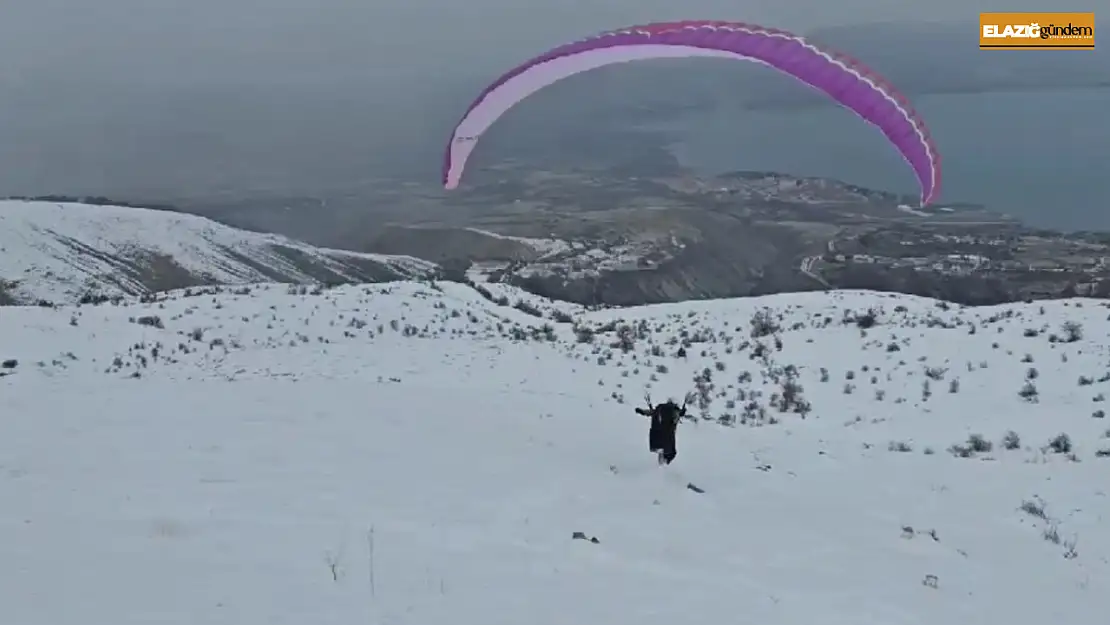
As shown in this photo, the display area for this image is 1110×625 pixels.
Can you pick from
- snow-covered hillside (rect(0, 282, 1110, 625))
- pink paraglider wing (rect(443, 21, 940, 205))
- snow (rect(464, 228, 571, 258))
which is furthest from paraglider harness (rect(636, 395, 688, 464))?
snow (rect(464, 228, 571, 258))

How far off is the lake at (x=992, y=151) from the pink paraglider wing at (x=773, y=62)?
16472 mm

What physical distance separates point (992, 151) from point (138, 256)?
7044 cm

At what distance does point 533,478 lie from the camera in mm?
10117

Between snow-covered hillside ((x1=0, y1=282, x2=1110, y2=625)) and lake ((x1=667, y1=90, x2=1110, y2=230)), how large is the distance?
13373 millimetres

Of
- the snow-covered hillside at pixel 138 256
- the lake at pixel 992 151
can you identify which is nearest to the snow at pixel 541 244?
the snow-covered hillside at pixel 138 256

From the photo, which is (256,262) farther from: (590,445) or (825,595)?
(825,595)

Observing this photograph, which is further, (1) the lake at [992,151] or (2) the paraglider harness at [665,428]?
(1) the lake at [992,151]

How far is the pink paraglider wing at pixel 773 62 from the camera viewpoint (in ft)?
38.7

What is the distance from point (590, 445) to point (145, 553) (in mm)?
7110

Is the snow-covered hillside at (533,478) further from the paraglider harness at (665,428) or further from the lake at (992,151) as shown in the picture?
the lake at (992,151)

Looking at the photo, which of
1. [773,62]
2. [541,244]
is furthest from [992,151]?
[773,62]

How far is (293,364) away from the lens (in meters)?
18.0

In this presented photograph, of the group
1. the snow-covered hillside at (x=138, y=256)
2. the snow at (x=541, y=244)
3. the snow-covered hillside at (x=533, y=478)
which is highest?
the snow at (x=541, y=244)

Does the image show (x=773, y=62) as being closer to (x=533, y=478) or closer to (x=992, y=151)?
(x=533, y=478)
